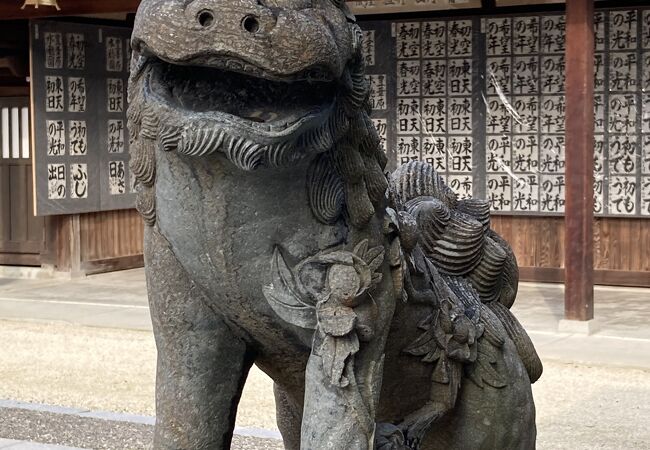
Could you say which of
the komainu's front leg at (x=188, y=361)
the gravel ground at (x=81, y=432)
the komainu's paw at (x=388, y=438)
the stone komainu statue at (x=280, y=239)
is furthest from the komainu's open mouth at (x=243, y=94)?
the gravel ground at (x=81, y=432)

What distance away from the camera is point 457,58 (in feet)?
34.9

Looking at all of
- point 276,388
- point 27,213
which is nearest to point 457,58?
point 27,213

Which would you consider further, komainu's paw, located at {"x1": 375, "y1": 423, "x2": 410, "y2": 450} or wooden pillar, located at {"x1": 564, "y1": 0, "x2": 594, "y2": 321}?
wooden pillar, located at {"x1": 564, "y1": 0, "x2": 594, "y2": 321}

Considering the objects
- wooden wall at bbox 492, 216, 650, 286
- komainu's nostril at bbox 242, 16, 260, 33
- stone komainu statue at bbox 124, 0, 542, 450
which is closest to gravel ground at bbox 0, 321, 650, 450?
stone komainu statue at bbox 124, 0, 542, 450

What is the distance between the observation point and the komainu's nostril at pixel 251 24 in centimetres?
199

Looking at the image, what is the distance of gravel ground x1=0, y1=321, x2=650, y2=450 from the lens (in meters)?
5.88

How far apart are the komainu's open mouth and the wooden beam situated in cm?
763

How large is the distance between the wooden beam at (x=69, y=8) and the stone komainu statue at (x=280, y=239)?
750cm

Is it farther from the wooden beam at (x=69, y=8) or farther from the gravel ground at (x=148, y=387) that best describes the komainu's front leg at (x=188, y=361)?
→ the wooden beam at (x=69, y=8)

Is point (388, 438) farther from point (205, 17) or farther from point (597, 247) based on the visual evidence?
point (597, 247)

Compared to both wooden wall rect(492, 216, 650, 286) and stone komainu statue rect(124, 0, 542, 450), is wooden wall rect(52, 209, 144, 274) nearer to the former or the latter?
wooden wall rect(492, 216, 650, 286)

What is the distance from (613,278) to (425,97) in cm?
247

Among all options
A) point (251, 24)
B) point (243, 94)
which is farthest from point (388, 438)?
point (251, 24)

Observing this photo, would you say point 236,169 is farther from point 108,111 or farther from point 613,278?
point 108,111
